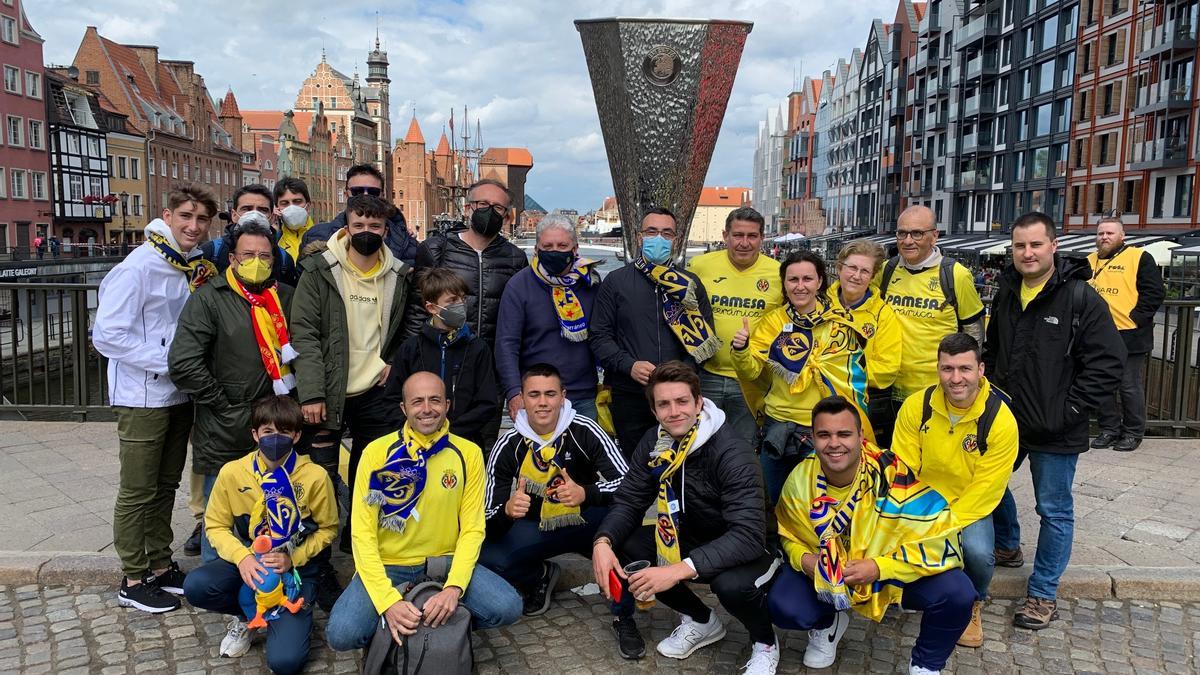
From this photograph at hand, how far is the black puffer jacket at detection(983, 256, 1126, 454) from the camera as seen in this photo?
3658mm

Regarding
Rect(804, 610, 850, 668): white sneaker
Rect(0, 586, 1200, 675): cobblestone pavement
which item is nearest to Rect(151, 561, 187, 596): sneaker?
Rect(0, 586, 1200, 675): cobblestone pavement

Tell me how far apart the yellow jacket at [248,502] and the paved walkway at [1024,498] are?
1.55m

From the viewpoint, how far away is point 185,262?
156 inches

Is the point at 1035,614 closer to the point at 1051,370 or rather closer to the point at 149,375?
the point at 1051,370

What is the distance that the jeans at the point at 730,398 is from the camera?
446cm

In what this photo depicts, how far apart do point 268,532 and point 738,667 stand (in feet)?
7.00

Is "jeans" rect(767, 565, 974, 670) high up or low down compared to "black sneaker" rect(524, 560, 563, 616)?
up

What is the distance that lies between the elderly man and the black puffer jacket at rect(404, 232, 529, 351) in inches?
7.8

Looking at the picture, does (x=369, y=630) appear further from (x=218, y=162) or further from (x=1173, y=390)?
(x=218, y=162)

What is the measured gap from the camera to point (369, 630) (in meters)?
3.32

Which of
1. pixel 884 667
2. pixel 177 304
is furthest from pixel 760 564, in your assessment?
pixel 177 304

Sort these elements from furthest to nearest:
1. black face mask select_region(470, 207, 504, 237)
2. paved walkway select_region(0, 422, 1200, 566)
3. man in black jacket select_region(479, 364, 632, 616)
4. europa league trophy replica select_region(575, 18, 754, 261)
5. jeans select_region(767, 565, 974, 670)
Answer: europa league trophy replica select_region(575, 18, 754, 261)
paved walkway select_region(0, 422, 1200, 566)
black face mask select_region(470, 207, 504, 237)
man in black jacket select_region(479, 364, 632, 616)
jeans select_region(767, 565, 974, 670)

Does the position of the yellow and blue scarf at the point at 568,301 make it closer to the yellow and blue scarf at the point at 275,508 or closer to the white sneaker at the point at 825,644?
the yellow and blue scarf at the point at 275,508

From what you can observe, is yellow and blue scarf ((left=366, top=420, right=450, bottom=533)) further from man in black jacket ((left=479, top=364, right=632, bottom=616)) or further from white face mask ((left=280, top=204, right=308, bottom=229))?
white face mask ((left=280, top=204, right=308, bottom=229))
